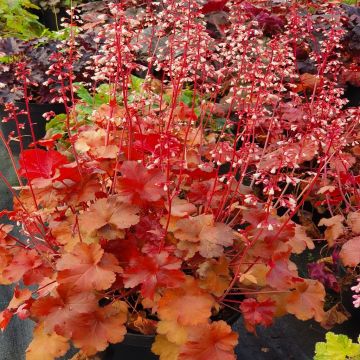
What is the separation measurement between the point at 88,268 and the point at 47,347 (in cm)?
26

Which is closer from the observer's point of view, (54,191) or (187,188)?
(54,191)

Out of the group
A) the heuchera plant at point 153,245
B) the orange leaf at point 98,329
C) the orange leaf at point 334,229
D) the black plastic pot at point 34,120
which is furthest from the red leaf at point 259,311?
the black plastic pot at point 34,120

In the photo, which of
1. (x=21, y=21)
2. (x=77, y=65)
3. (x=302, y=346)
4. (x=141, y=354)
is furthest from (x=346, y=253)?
(x=21, y=21)

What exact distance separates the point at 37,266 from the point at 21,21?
3.39 meters

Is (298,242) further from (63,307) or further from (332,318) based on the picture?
(63,307)

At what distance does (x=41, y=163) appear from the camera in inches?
62.1

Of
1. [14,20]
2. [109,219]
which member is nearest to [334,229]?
[109,219]

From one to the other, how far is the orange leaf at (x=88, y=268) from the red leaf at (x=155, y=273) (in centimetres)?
5

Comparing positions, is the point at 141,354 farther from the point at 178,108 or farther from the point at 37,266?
the point at 178,108

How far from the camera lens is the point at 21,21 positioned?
445 cm

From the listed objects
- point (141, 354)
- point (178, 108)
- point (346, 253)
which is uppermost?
point (178, 108)

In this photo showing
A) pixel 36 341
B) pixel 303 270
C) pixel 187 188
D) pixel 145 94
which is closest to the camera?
pixel 36 341

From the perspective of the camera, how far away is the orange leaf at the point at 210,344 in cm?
134

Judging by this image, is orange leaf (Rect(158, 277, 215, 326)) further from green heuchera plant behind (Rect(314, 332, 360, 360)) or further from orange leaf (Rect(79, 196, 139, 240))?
green heuchera plant behind (Rect(314, 332, 360, 360))
